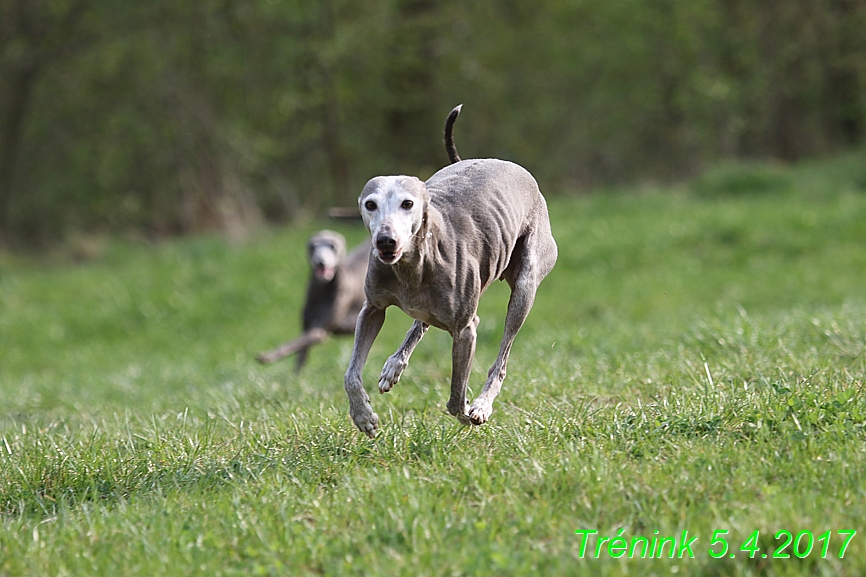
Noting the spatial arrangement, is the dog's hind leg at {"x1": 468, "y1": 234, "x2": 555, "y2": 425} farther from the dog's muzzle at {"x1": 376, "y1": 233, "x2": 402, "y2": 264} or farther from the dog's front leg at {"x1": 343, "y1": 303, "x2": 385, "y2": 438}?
the dog's muzzle at {"x1": 376, "y1": 233, "x2": 402, "y2": 264}

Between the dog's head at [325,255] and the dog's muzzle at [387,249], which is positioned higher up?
the dog's muzzle at [387,249]

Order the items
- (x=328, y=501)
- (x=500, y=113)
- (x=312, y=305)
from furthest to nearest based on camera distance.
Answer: (x=500, y=113), (x=312, y=305), (x=328, y=501)

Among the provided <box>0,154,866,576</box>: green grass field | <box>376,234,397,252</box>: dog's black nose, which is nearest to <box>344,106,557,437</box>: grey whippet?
<box>376,234,397,252</box>: dog's black nose

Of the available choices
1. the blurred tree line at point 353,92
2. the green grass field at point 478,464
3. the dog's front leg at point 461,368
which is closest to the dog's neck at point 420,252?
the dog's front leg at point 461,368

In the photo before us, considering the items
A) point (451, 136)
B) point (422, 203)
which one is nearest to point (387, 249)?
point (422, 203)

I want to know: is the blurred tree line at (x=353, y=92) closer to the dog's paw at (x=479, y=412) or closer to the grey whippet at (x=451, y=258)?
the grey whippet at (x=451, y=258)

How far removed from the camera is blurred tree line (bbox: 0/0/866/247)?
19484 mm

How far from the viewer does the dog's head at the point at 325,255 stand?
914cm

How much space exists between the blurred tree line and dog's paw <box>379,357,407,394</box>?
15055 millimetres

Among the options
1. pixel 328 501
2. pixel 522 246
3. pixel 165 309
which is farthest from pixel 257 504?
pixel 165 309

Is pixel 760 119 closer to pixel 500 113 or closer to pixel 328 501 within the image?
pixel 500 113

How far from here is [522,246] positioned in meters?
4.57

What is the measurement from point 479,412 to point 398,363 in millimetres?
485

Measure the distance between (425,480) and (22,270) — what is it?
1518 cm
